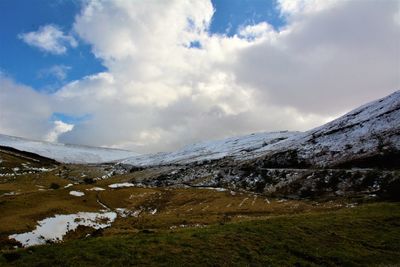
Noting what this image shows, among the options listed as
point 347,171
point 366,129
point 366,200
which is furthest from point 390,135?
point 366,200

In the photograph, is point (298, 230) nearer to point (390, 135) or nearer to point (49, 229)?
point (49, 229)

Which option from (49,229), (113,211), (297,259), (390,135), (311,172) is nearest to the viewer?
(297,259)

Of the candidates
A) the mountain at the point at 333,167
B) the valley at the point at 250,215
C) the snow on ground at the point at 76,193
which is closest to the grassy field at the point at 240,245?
the valley at the point at 250,215

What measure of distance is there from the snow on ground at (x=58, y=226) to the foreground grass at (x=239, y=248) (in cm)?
2676

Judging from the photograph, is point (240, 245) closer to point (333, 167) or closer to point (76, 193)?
point (76, 193)

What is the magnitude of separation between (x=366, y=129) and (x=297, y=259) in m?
150

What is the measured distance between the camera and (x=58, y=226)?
2699 inches

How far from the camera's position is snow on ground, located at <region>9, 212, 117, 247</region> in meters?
58.3

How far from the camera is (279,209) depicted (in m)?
95.7

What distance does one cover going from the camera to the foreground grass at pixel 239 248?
100 feet

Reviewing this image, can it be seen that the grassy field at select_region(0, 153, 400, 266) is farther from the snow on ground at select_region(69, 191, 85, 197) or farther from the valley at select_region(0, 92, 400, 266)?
the snow on ground at select_region(69, 191, 85, 197)

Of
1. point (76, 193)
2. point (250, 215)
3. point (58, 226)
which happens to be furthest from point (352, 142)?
point (58, 226)

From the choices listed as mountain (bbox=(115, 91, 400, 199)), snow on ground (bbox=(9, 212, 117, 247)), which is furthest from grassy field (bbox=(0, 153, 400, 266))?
mountain (bbox=(115, 91, 400, 199))

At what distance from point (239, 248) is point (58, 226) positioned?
43.4 metres
